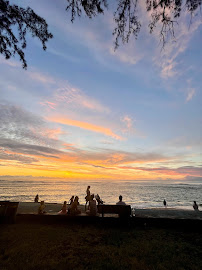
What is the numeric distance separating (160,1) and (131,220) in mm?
9248

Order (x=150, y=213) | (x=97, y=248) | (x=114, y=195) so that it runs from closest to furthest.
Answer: (x=97, y=248), (x=150, y=213), (x=114, y=195)

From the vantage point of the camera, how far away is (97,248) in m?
4.94

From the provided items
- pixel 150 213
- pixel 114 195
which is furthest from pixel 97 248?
pixel 114 195

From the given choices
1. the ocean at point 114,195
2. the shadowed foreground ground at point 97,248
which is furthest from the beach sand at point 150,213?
the ocean at point 114,195

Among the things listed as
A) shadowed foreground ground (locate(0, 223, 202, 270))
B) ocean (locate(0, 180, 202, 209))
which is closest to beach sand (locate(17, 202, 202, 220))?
shadowed foreground ground (locate(0, 223, 202, 270))

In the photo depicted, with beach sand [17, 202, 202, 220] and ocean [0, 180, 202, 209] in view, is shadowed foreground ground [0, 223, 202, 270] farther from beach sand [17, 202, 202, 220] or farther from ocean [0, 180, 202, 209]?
ocean [0, 180, 202, 209]

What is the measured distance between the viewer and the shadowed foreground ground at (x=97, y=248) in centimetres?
400

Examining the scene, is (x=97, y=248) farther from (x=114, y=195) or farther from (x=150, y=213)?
(x=114, y=195)

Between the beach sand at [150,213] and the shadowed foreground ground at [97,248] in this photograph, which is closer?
the shadowed foreground ground at [97,248]

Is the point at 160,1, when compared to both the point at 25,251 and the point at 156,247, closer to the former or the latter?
the point at 156,247

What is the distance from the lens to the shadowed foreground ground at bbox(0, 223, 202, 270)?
400 centimetres

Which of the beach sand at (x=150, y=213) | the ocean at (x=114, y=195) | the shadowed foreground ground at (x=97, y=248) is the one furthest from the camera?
the ocean at (x=114, y=195)

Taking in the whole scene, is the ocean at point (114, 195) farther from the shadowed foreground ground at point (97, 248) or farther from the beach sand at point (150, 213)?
the shadowed foreground ground at point (97, 248)

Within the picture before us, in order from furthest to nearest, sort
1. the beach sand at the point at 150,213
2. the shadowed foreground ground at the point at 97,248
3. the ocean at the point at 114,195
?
the ocean at the point at 114,195 → the beach sand at the point at 150,213 → the shadowed foreground ground at the point at 97,248
